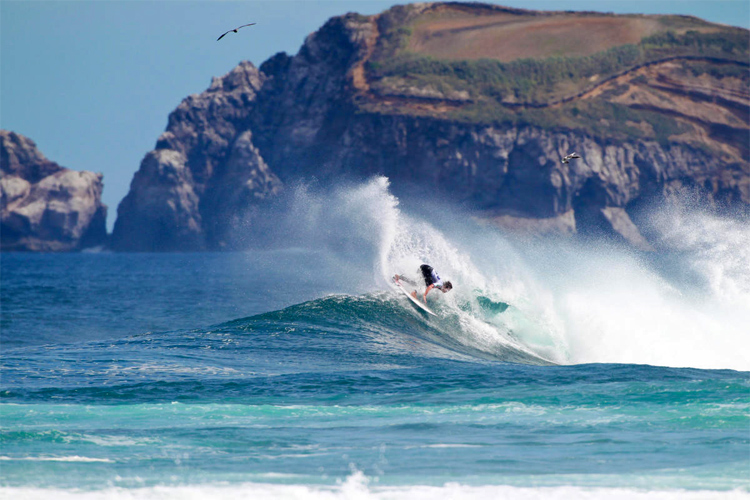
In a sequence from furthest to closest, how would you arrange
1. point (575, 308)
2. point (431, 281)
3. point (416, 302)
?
1. point (575, 308)
2. point (416, 302)
3. point (431, 281)

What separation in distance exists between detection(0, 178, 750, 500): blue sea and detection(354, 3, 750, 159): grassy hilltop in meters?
143

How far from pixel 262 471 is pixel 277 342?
33.6 feet

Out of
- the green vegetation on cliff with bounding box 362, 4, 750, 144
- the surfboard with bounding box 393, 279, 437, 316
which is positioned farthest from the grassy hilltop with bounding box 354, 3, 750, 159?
the surfboard with bounding box 393, 279, 437, 316

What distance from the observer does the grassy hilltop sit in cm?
16312

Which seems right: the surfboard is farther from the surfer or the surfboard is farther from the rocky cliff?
the rocky cliff

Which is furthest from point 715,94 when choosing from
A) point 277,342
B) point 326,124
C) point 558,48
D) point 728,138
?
point 277,342

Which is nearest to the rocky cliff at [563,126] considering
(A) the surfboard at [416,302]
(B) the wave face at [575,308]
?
(B) the wave face at [575,308]

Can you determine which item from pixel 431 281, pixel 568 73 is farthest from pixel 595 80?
pixel 431 281

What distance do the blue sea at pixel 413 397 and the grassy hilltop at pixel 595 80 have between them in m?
143

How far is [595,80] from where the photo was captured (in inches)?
6939

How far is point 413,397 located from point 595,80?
17500 cm

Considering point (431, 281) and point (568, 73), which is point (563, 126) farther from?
point (431, 281)

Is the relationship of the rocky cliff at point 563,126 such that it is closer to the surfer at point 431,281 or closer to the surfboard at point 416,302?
the surfboard at point 416,302

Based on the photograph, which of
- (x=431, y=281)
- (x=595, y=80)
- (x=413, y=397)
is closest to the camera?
(x=413, y=397)
